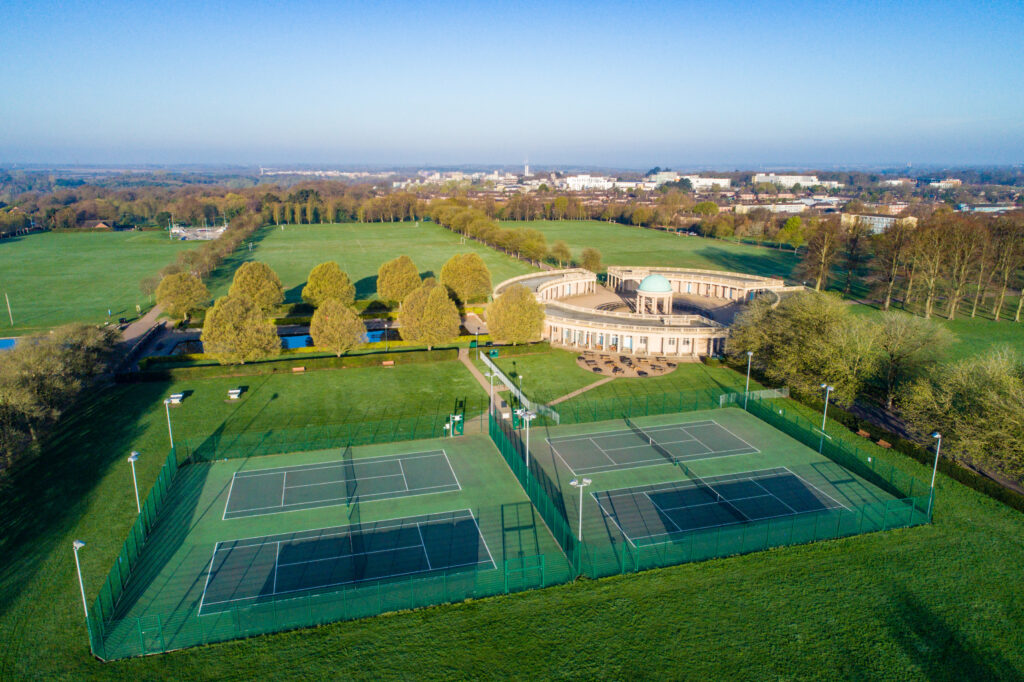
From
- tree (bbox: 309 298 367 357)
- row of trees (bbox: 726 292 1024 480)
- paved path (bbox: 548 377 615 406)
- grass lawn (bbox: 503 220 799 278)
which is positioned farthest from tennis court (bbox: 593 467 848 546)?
grass lawn (bbox: 503 220 799 278)

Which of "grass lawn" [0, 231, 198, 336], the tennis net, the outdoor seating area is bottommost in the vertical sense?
"grass lawn" [0, 231, 198, 336]

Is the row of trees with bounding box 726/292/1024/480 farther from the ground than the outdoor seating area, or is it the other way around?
the row of trees with bounding box 726/292/1024/480

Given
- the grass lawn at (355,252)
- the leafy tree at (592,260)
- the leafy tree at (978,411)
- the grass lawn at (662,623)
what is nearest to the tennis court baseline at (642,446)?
the leafy tree at (978,411)

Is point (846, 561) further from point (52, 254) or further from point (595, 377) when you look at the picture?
point (52, 254)

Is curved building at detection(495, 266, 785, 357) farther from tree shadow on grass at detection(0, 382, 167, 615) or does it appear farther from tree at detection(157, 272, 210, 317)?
tree shadow on grass at detection(0, 382, 167, 615)

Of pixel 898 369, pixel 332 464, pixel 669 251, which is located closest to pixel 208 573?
pixel 332 464

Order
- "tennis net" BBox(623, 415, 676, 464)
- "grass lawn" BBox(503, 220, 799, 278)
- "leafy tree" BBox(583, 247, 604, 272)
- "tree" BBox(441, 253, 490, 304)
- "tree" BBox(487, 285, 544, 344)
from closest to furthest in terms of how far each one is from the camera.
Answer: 1. "tennis net" BBox(623, 415, 676, 464)
2. "tree" BBox(487, 285, 544, 344)
3. "tree" BBox(441, 253, 490, 304)
4. "leafy tree" BBox(583, 247, 604, 272)
5. "grass lawn" BBox(503, 220, 799, 278)

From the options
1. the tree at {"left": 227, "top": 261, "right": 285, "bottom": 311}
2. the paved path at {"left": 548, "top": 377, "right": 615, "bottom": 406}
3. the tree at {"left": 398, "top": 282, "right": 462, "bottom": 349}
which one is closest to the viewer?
the paved path at {"left": 548, "top": 377, "right": 615, "bottom": 406}

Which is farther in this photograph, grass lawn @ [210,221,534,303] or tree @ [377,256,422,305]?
grass lawn @ [210,221,534,303]
